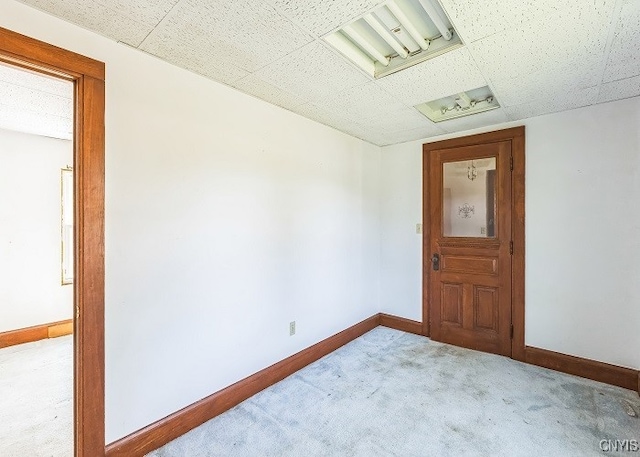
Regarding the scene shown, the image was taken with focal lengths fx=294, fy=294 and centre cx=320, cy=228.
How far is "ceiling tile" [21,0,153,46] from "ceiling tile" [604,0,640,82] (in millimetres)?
2373

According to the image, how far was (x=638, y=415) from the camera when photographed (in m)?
2.06

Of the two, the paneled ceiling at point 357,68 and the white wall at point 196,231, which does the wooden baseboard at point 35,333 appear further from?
the paneled ceiling at point 357,68

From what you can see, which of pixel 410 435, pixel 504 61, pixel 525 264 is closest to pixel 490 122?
pixel 504 61

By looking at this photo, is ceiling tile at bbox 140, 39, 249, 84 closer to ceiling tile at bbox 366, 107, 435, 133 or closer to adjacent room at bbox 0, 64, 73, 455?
adjacent room at bbox 0, 64, 73, 455

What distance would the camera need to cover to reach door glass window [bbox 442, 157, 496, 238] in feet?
10.2

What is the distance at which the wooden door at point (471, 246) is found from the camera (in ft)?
9.91

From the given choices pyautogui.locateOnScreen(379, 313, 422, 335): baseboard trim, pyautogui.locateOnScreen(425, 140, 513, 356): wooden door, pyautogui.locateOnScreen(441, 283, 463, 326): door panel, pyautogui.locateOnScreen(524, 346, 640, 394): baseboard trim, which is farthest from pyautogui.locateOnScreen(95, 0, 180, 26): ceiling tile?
pyautogui.locateOnScreen(524, 346, 640, 394): baseboard trim

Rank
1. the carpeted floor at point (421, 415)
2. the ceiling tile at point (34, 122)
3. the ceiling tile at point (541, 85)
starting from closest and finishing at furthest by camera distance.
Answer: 1. the carpeted floor at point (421, 415)
2. the ceiling tile at point (541, 85)
3. the ceiling tile at point (34, 122)

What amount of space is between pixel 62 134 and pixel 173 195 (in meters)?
2.83

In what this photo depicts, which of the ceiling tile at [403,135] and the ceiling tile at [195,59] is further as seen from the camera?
the ceiling tile at [403,135]

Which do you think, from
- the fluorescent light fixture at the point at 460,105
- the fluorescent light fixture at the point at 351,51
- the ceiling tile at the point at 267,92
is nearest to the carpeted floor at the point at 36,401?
the ceiling tile at the point at 267,92

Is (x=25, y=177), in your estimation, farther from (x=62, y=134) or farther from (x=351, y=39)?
(x=351, y=39)

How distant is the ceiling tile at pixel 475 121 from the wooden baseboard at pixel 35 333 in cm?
506

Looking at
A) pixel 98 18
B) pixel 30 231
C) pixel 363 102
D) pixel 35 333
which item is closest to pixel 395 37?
pixel 363 102
